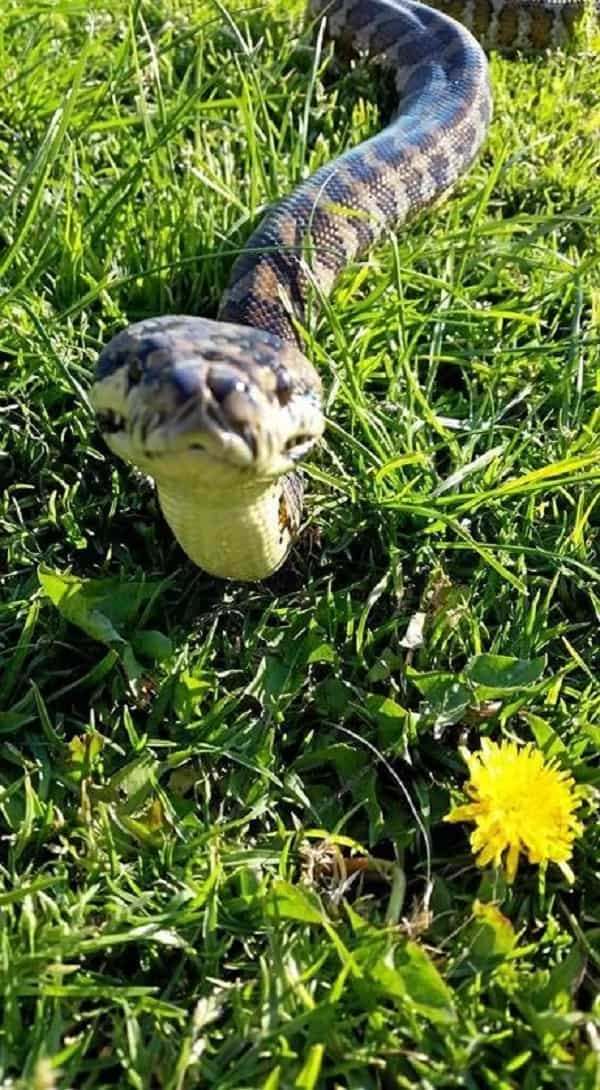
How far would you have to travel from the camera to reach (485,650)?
2680 mm

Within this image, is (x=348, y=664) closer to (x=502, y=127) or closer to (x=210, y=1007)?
(x=210, y=1007)

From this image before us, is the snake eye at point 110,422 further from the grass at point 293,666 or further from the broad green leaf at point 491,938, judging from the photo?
the broad green leaf at point 491,938

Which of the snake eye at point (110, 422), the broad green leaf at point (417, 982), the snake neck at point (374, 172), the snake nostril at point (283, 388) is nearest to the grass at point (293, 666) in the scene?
the broad green leaf at point (417, 982)

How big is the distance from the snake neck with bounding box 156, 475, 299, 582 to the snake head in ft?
0.30

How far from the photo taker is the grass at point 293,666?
2004 millimetres

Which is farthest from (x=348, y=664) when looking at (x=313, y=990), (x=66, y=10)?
(x=66, y=10)

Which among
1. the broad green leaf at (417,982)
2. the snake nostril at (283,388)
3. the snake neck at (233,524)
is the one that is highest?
the snake nostril at (283,388)

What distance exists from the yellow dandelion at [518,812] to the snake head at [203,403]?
2.28 ft

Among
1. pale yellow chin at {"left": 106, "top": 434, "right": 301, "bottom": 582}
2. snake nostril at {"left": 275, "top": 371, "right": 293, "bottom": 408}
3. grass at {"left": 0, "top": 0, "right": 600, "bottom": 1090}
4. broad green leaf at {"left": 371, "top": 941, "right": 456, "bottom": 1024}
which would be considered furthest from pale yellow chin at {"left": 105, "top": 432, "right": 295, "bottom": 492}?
broad green leaf at {"left": 371, "top": 941, "right": 456, "bottom": 1024}

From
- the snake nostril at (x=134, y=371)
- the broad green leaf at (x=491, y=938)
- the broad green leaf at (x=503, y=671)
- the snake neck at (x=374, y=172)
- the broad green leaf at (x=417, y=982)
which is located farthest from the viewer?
the snake neck at (x=374, y=172)

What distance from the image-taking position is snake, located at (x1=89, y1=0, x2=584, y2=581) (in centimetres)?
212

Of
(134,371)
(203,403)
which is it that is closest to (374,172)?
(134,371)

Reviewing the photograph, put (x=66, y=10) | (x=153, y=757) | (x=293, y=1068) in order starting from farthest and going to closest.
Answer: (x=66, y=10) → (x=153, y=757) → (x=293, y=1068)

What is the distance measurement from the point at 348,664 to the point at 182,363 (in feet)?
2.65
